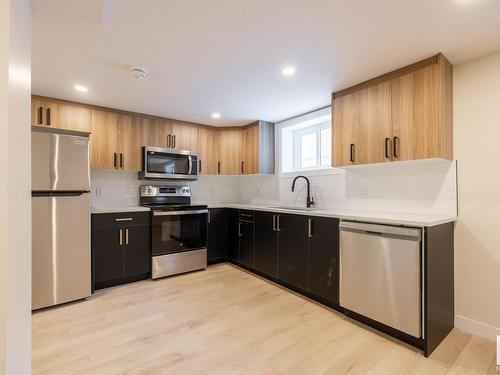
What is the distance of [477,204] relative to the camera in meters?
2.10

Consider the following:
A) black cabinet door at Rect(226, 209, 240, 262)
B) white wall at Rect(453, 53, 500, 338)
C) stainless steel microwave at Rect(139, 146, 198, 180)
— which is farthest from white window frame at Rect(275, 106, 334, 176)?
white wall at Rect(453, 53, 500, 338)

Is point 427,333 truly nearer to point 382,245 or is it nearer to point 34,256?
point 382,245

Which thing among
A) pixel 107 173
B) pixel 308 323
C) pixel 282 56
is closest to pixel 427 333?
pixel 308 323

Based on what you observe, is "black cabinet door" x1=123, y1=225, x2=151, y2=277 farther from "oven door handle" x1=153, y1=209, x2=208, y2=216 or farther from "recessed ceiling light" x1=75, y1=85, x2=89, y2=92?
"recessed ceiling light" x1=75, y1=85, x2=89, y2=92

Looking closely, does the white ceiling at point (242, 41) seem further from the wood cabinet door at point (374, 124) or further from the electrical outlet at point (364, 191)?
the electrical outlet at point (364, 191)

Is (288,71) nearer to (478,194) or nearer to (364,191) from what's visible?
(364,191)

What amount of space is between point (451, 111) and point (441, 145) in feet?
1.30

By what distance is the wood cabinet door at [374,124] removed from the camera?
2350mm

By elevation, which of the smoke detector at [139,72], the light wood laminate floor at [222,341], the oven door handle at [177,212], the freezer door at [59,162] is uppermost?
the smoke detector at [139,72]

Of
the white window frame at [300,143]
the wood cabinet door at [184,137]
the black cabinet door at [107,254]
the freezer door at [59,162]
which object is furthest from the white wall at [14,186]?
the white window frame at [300,143]

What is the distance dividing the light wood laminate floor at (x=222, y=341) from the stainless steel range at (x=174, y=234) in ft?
2.00

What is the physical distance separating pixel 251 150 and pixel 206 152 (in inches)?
29.1

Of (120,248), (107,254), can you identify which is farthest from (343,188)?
(107,254)

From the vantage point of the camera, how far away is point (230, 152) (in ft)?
14.2
